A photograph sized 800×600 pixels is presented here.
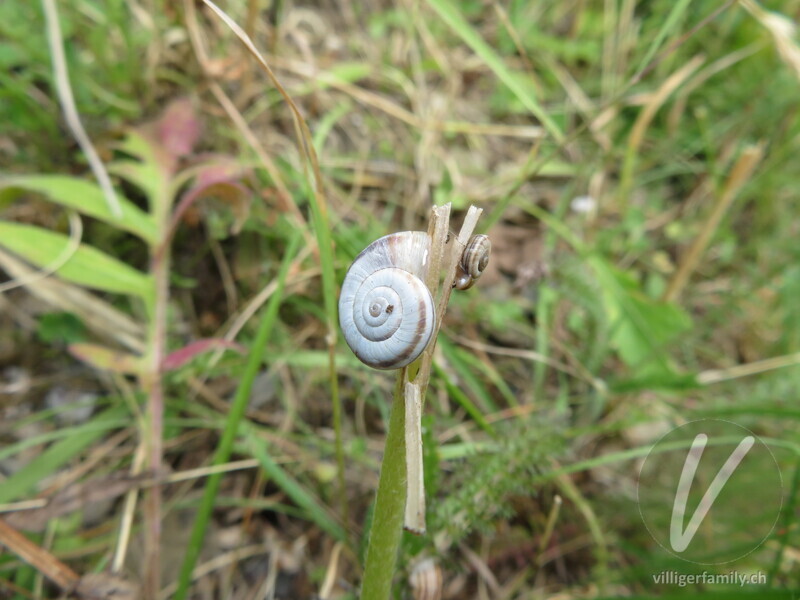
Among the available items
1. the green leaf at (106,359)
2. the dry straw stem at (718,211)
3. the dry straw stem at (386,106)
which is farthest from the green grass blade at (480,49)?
the green leaf at (106,359)

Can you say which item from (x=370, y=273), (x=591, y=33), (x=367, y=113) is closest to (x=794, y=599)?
(x=370, y=273)

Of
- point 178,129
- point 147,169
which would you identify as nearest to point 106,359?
point 147,169

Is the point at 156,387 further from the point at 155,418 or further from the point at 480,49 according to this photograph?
the point at 480,49

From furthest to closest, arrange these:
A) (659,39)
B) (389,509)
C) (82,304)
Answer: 1. (82,304)
2. (659,39)
3. (389,509)

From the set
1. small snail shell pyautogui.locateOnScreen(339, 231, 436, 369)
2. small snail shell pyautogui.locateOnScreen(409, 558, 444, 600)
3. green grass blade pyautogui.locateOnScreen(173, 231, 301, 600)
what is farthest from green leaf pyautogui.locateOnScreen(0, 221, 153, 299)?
small snail shell pyautogui.locateOnScreen(409, 558, 444, 600)

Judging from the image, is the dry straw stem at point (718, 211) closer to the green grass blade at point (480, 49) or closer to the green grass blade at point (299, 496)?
the green grass blade at point (480, 49)
